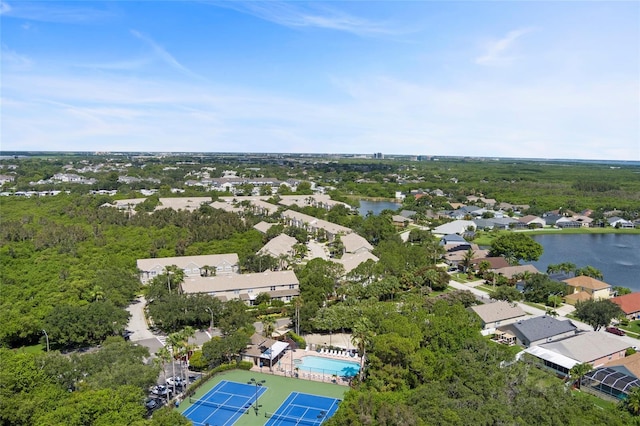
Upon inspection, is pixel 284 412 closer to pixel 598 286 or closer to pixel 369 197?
pixel 598 286

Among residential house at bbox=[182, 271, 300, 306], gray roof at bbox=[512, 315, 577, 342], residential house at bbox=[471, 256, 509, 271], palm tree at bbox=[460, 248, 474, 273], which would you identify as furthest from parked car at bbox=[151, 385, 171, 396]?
residential house at bbox=[471, 256, 509, 271]

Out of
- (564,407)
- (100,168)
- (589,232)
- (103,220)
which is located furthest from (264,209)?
(100,168)

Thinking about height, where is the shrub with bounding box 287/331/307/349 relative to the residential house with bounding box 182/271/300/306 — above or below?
below

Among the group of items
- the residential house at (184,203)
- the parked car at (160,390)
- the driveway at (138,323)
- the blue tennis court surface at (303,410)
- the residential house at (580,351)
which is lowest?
the blue tennis court surface at (303,410)

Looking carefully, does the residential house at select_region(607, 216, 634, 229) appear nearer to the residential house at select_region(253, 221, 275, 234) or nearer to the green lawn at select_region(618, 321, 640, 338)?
the green lawn at select_region(618, 321, 640, 338)

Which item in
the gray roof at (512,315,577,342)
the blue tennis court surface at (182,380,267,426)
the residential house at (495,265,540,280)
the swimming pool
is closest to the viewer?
the blue tennis court surface at (182,380,267,426)

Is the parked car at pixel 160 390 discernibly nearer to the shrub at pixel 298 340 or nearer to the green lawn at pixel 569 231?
the shrub at pixel 298 340

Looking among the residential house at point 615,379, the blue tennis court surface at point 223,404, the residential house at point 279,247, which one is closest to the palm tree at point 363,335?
the blue tennis court surface at point 223,404
